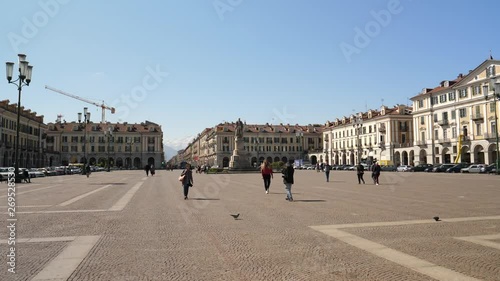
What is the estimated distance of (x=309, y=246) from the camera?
24.6ft

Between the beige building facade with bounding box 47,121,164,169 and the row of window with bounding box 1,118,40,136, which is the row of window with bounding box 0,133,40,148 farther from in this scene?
the beige building facade with bounding box 47,121,164,169

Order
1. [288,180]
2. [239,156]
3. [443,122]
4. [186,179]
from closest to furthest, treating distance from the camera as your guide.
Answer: [288,180], [186,179], [239,156], [443,122]

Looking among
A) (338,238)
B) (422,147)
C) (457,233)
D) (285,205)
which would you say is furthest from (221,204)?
(422,147)

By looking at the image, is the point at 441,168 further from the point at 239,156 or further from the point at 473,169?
the point at 239,156

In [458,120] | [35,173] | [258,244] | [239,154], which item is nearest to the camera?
[258,244]

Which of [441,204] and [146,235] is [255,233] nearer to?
[146,235]

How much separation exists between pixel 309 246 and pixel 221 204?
26.1 feet

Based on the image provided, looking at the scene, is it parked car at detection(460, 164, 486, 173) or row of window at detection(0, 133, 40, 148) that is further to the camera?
row of window at detection(0, 133, 40, 148)

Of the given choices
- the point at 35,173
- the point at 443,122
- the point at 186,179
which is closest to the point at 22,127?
the point at 35,173

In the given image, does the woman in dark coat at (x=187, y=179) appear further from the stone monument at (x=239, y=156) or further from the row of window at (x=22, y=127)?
the row of window at (x=22, y=127)

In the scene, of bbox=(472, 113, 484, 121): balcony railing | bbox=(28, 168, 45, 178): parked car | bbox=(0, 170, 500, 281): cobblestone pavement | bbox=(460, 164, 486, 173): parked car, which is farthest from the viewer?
bbox=(472, 113, 484, 121): balcony railing

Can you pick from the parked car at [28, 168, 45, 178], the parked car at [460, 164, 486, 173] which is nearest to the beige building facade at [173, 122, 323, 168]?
the parked car at [460, 164, 486, 173]

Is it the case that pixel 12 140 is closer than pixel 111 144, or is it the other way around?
pixel 12 140

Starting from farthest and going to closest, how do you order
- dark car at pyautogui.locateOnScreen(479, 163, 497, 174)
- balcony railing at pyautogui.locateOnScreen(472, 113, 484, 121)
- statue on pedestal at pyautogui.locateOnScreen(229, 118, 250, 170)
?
1. balcony railing at pyautogui.locateOnScreen(472, 113, 484, 121)
2. statue on pedestal at pyautogui.locateOnScreen(229, 118, 250, 170)
3. dark car at pyautogui.locateOnScreen(479, 163, 497, 174)
